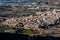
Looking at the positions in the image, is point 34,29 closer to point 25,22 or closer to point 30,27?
point 30,27

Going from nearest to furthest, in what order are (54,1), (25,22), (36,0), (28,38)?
(28,38), (25,22), (54,1), (36,0)

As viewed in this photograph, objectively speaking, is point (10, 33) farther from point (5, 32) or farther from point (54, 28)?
point (54, 28)

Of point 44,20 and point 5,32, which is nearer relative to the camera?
point 5,32

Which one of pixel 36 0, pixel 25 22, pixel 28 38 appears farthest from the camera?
pixel 36 0

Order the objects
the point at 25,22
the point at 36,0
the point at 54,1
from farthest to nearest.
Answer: the point at 36,0 < the point at 54,1 < the point at 25,22

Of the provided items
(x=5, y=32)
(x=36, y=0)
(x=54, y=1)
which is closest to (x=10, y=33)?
(x=5, y=32)

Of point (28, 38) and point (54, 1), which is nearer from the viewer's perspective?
point (28, 38)

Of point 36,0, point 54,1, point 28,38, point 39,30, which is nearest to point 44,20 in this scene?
point 39,30

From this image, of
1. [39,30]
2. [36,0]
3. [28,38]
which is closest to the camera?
[28,38]
